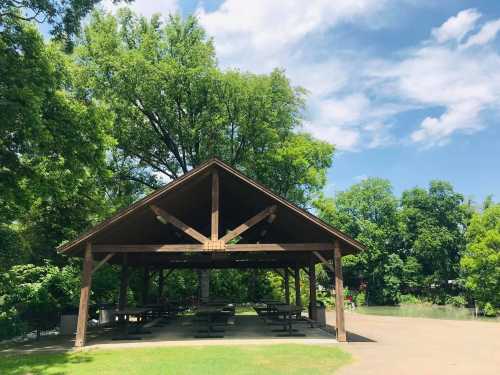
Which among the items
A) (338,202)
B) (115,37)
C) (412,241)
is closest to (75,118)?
(115,37)

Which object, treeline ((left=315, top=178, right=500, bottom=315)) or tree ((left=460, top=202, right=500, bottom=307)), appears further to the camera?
treeline ((left=315, top=178, right=500, bottom=315))

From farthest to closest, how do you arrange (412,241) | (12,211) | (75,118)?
(412,241), (12,211), (75,118)

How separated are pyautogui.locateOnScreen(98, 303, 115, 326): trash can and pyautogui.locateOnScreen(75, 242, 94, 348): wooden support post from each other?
5523 mm

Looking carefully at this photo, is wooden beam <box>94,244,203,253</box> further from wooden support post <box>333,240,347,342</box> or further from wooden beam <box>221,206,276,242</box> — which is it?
wooden support post <box>333,240,347,342</box>

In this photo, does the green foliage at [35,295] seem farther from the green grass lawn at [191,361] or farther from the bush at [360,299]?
the bush at [360,299]

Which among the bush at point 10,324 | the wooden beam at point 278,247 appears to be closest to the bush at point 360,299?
the wooden beam at point 278,247

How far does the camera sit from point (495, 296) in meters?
25.6

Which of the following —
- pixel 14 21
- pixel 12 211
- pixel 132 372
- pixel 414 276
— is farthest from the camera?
pixel 414 276

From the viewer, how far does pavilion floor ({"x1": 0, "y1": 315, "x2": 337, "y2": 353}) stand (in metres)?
10.8

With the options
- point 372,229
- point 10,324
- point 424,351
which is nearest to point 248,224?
point 424,351

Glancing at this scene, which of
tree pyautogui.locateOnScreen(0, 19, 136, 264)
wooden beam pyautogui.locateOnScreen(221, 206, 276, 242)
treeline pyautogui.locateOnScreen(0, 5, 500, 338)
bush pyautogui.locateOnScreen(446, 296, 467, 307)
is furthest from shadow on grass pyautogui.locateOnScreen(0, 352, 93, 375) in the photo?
bush pyautogui.locateOnScreen(446, 296, 467, 307)

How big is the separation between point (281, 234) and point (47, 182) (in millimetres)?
8443

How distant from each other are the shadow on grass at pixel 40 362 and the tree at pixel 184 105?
51.6 ft

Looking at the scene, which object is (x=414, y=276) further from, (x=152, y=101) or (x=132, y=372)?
(x=132, y=372)
